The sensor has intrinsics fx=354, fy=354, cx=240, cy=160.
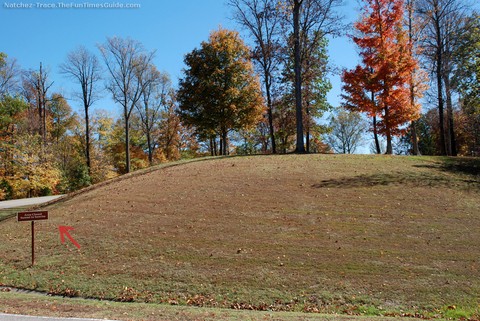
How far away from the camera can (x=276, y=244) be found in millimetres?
10117

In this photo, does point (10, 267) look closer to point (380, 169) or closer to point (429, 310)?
point (429, 310)

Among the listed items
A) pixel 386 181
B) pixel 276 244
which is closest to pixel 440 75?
pixel 386 181

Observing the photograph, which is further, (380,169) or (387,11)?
(387,11)

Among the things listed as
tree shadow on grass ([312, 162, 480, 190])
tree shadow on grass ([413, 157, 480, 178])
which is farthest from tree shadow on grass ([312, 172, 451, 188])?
tree shadow on grass ([413, 157, 480, 178])

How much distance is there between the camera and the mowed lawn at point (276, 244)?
7875mm

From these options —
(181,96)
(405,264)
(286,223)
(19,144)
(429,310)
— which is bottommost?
(429,310)

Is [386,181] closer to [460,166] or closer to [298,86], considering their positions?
[460,166]

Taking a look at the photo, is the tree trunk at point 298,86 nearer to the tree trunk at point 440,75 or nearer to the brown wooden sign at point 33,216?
the tree trunk at point 440,75

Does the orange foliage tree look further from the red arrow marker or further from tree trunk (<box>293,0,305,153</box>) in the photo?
the red arrow marker

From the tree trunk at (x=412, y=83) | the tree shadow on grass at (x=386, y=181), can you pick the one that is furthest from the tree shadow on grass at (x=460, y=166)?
the tree trunk at (x=412, y=83)

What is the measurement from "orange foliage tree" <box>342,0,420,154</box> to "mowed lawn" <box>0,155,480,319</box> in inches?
260

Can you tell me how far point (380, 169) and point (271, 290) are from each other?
37.3ft

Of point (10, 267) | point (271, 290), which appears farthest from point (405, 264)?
point (10, 267)

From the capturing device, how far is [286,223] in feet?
37.7
